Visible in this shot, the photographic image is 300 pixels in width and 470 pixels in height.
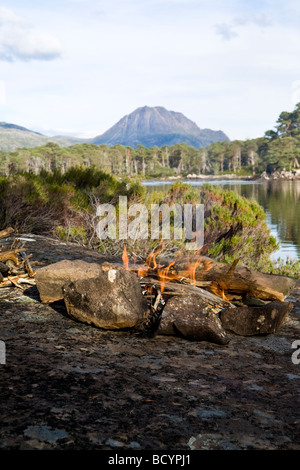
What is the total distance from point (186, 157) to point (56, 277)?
146m

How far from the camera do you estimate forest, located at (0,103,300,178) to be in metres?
109

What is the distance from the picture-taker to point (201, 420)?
2453 millimetres

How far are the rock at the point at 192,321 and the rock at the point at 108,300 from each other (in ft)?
0.86

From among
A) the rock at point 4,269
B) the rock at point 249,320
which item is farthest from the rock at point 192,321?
the rock at point 4,269

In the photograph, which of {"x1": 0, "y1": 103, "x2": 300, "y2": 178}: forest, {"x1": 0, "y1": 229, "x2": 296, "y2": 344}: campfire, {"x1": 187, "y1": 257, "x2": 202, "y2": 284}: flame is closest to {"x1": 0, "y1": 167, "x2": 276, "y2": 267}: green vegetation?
{"x1": 187, "y1": 257, "x2": 202, "y2": 284}: flame

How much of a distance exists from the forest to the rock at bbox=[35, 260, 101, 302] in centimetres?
9194

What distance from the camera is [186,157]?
148125 mm

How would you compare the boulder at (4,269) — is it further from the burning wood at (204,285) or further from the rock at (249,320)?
the rock at (249,320)

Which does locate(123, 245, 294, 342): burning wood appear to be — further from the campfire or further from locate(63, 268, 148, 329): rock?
locate(63, 268, 148, 329): rock

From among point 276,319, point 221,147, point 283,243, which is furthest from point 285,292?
Result: point 221,147

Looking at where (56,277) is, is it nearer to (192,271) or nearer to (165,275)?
(165,275)

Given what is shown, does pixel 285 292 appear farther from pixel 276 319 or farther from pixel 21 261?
pixel 21 261
